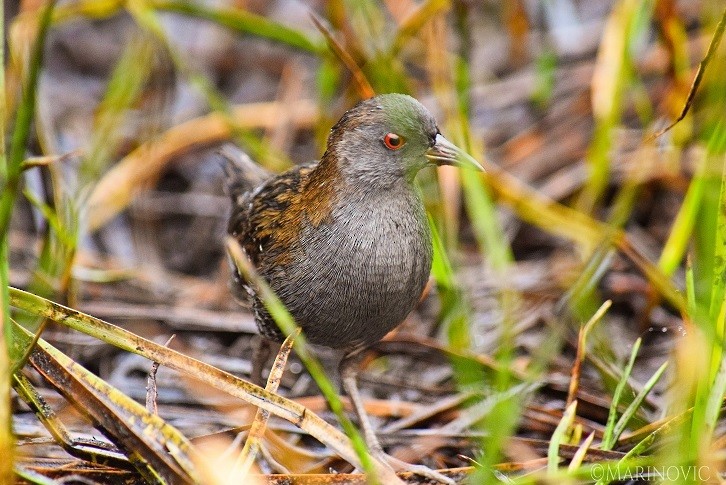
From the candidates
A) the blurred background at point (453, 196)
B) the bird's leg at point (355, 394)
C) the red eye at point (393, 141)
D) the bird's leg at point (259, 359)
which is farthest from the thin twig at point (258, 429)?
the bird's leg at point (259, 359)

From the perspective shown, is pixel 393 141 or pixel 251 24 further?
pixel 251 24

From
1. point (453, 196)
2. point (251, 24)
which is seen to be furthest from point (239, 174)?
point (453, 196)

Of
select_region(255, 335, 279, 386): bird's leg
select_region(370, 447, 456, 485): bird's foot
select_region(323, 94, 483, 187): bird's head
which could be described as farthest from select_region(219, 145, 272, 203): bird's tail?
select_region(370, 447, 456, 485): bird's foot

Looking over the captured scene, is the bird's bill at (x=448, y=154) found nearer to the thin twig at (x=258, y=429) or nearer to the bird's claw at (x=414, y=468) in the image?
the thin twig at (x=258, y=429)

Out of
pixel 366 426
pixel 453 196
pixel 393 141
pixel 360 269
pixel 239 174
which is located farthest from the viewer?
A: pixel 453 196

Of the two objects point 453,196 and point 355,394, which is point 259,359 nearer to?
point 355,394

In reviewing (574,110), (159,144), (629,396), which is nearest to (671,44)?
(574,110)
